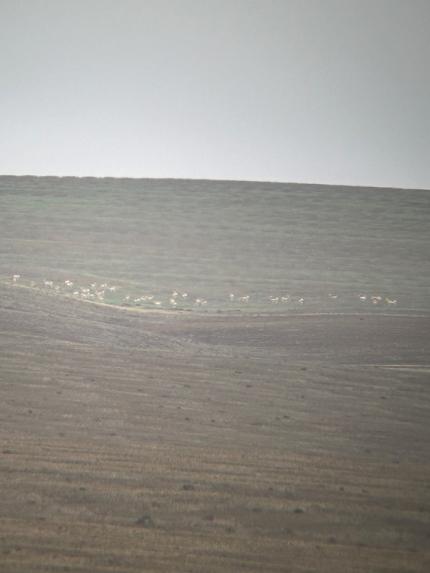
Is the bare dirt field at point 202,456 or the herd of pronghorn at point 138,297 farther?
the herd of pronghorn at point 138,297

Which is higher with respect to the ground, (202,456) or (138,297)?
(138,297)

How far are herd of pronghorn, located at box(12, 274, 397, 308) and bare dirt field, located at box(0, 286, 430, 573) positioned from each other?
393 inches

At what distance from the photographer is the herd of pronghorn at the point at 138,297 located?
3088 centimetres

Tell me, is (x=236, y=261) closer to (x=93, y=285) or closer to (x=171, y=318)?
(x=93, y=285)

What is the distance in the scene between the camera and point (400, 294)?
115 ft

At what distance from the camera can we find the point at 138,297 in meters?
32.3

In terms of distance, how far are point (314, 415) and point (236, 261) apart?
86.0ft

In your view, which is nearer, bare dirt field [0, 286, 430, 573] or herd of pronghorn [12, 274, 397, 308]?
bare dirt field [0, 286, 430, 573]

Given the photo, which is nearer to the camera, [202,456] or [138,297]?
[202,456]

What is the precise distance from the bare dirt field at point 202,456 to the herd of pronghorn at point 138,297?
393 inches

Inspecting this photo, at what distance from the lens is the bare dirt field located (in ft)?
25.7

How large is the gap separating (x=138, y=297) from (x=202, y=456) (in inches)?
853

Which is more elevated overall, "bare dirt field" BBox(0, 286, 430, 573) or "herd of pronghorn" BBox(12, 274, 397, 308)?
"herd of pronghorn" BBox(12, 274, 397, 308)

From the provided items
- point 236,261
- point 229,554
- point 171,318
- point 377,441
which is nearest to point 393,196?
point 236,261
